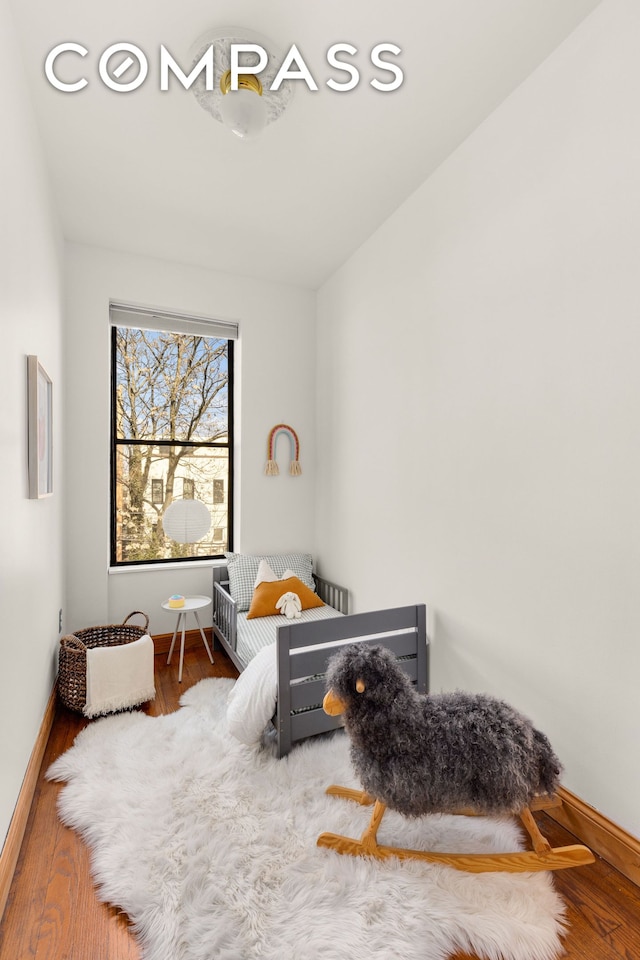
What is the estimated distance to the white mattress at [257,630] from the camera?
2.51 metres

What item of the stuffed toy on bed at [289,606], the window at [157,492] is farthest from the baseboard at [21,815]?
the window at [157,492]

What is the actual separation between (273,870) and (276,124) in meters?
2.74

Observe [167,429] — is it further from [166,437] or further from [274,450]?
[274,450]

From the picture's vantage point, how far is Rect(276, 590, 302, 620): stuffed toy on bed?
113 inches

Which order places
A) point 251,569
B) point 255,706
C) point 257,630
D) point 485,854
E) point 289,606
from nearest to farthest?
point 485,854 → point 255,706 → point 257,630 → point 289,606 → point 251,569

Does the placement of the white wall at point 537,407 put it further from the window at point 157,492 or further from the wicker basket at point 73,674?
the window at point 157,492

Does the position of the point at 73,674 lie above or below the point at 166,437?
below

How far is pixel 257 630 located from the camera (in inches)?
105

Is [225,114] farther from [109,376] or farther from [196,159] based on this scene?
[109,376]

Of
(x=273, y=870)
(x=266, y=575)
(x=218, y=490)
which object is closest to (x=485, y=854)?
(x=273, y=870)

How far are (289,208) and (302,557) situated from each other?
7.33 feet

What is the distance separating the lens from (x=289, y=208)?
2.60m

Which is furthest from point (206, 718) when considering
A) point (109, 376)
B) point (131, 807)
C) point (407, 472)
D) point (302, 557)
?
point (109, 376)

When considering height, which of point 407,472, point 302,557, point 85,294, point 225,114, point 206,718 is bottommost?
point 206,718
